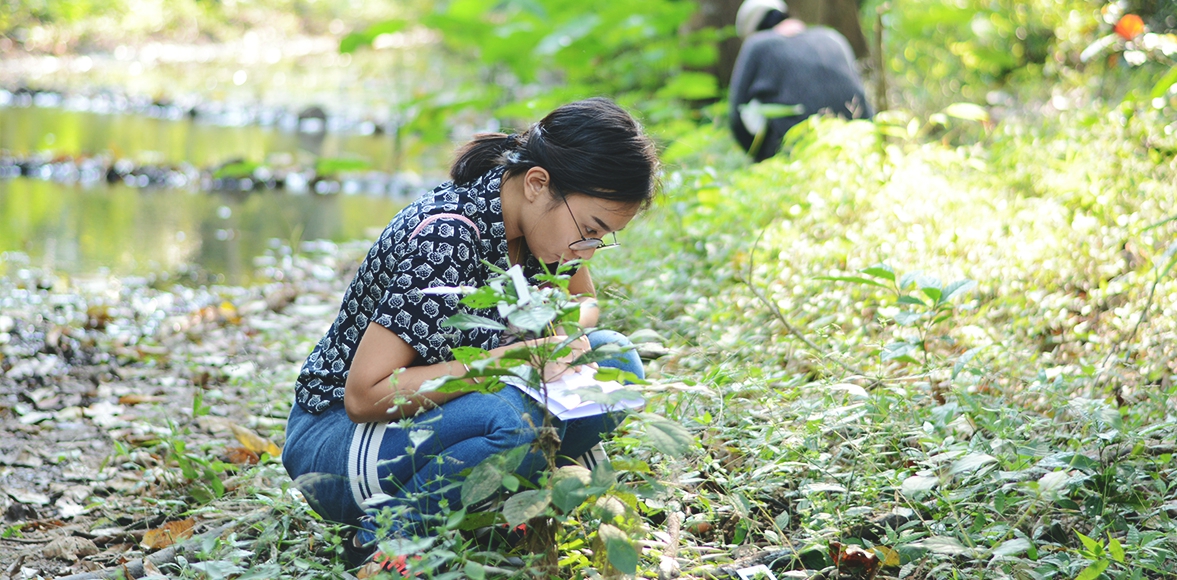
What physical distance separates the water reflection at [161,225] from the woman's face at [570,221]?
Answer: 2.87 metres

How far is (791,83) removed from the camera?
4762 mm

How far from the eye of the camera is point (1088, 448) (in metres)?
1.88

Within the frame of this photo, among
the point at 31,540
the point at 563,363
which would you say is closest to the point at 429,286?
the point at 563,363

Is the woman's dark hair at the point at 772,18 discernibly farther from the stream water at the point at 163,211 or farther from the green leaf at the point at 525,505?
the green leaf at the point at 525,505

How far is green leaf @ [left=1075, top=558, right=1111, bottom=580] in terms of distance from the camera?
1.46 m

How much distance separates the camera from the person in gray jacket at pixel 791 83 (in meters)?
4.75

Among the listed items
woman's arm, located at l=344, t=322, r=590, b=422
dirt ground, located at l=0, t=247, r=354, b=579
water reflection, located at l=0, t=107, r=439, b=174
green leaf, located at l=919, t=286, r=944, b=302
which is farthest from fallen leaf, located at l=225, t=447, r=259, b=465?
water reflection, located at l=0, t=107, r=439, b=174

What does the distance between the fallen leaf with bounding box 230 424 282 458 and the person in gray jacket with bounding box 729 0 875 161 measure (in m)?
2.92

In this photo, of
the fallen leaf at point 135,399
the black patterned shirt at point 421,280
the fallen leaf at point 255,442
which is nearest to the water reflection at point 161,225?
the fallen leaf at point 135,399

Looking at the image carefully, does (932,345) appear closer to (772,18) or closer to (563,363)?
(563,363)

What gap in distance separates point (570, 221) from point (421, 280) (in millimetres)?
317

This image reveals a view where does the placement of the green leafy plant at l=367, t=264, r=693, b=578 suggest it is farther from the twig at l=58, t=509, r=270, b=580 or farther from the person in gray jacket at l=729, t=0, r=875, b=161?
the person in gray jacket at l=729, t=0, r=875, b=161

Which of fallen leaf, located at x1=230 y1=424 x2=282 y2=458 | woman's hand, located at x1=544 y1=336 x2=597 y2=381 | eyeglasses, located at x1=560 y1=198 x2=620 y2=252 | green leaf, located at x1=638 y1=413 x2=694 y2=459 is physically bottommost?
fallen leaf, located at x1=230 y1=424 x2=282 y2=458

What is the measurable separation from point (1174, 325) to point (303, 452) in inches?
77.5
